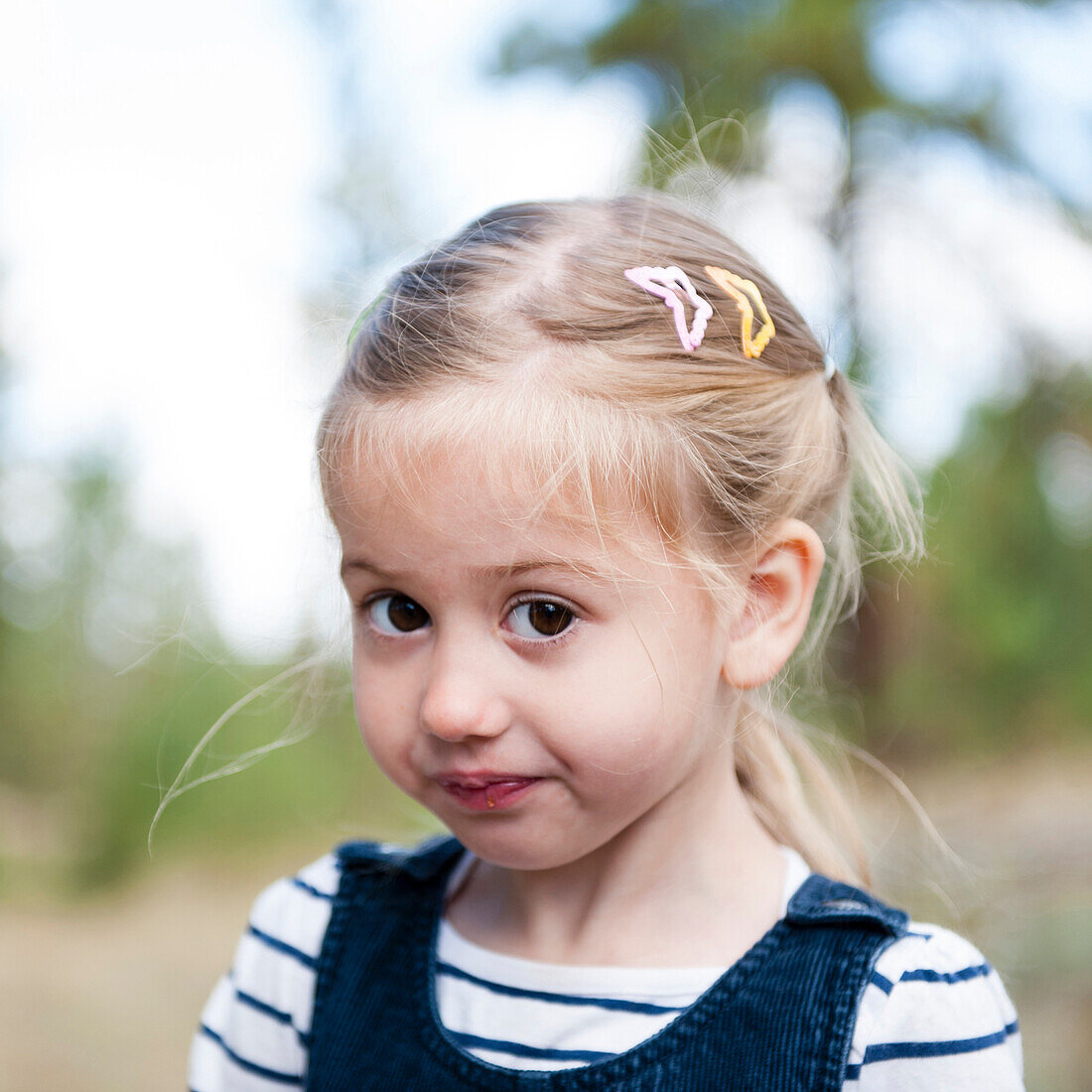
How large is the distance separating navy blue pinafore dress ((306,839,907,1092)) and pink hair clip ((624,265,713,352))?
40cm

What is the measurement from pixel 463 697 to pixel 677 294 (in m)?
0.32

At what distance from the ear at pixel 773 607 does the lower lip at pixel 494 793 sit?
166 mm

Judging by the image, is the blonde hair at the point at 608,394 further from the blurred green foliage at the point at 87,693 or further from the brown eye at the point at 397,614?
the blurred green foliage at the point at 87,693

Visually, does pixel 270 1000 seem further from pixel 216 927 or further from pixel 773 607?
pixel 216 927

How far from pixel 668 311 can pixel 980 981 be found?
496mm

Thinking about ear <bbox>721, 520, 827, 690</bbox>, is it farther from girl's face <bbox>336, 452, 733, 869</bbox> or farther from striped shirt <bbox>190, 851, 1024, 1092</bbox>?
striped shirt <bbox>190, 851, 1024, 1092</bbox>

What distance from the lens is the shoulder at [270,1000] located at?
0.88 metres

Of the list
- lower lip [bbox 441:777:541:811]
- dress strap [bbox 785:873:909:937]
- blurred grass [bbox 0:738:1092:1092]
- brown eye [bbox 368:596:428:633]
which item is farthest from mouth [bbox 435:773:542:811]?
blurred grass [bbox 0:738:1092:1092]

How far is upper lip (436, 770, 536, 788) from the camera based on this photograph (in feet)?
2.30

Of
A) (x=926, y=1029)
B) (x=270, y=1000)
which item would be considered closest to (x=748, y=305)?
(x=926, y=1029)

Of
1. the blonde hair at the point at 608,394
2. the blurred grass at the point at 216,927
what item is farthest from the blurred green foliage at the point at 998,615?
the blonde hair at the point at 608,394

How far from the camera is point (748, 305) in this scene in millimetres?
801

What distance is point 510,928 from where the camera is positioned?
841mm

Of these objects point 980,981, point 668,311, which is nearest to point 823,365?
point 668,311
